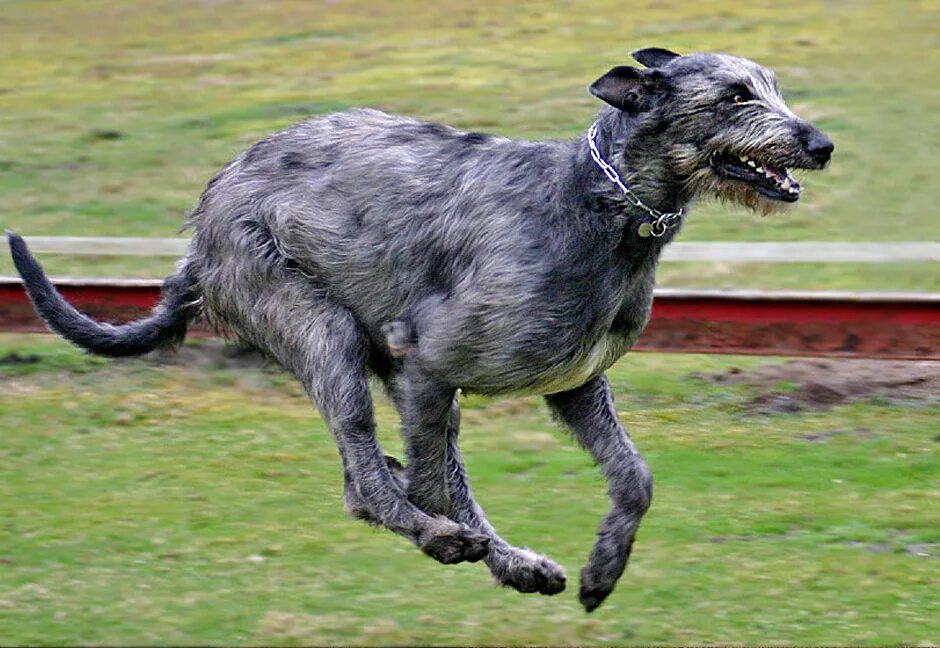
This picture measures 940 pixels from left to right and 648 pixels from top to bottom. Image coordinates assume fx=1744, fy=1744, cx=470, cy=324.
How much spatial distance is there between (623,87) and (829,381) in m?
3.90

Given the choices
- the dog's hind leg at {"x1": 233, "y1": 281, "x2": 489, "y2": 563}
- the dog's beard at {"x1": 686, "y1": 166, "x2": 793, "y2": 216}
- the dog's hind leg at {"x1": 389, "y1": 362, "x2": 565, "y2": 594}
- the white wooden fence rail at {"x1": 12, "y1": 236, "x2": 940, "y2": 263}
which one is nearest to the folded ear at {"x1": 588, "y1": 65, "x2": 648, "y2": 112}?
the dog's beard at {"x1": 686, "y1": 166, "x2": 793, "y2": 216}

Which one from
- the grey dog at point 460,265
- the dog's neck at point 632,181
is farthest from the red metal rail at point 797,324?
the dog's neck at point 632,181

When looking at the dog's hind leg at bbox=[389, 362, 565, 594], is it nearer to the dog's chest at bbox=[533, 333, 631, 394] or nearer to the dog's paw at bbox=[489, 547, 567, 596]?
the dog's paw at bbox=[489, 547, 567, 596]

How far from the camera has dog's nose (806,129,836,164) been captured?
220 inches

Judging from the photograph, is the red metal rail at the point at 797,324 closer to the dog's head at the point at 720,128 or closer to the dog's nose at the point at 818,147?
the dog's head at the point at 720,128

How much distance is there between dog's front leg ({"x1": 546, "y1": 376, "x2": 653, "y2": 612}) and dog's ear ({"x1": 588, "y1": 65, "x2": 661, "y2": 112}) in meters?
1.18

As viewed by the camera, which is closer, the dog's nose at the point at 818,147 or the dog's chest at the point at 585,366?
the dog's nose at the point at 818,147

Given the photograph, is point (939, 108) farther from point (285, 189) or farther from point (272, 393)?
point (285, 189)

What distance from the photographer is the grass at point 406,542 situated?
6.36m

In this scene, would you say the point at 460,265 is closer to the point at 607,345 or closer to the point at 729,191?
the point at 607,345

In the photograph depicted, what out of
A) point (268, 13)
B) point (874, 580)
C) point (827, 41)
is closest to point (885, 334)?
point (874, 580)

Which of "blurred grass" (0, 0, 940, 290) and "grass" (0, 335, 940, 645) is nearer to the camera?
"grass" (0, 335, 940, 645)

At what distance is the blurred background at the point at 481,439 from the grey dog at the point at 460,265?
0.57m

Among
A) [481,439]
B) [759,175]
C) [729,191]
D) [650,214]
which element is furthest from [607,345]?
[481,439]
